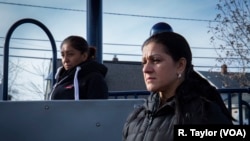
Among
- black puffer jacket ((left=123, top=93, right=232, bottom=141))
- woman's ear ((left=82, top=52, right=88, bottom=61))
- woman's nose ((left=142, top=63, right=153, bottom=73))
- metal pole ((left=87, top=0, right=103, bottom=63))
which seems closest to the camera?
black puffer jacket ((left=123, top=93, right=232, bottom=141))

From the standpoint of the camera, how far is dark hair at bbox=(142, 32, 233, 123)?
1705 millimetres

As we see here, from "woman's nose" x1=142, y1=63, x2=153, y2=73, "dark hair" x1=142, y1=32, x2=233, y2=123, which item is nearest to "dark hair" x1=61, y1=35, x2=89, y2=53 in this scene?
"dark hair" x1=142, y1=32, x2=233, y2=123

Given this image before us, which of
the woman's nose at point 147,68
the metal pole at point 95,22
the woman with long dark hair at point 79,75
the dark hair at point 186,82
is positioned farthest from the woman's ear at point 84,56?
the woman's nose at point 147,68

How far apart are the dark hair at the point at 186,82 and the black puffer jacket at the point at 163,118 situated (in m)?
0.03

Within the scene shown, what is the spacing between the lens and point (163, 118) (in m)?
1.73

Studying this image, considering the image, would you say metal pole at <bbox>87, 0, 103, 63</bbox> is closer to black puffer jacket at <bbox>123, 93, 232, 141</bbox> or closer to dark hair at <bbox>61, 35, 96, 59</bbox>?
dark hair at <bbox>61, 35, 96, 59</bbox>

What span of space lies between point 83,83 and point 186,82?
1007 millimetres

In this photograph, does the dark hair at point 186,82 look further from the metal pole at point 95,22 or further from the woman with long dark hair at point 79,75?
the metal pole at point 95,22

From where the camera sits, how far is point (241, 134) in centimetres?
165

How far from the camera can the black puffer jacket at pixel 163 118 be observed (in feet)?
5.30

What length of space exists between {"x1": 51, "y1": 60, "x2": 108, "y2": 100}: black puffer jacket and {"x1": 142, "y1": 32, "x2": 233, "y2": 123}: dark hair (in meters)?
0.77

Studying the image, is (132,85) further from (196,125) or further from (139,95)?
(196,125)

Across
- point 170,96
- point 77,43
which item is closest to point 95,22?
point 77,43

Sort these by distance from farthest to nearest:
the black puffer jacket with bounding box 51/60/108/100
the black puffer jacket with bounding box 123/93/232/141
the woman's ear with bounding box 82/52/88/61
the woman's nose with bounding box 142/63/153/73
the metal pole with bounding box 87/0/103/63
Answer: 1. the metal pole with bounding box 87/0/103/63
2. the woman's ear with bounding box 82/52/88/61
3. the black puffer jacket with bounding box 51/60/108/100
4. the woman's nose with bounding box 142/63/153/73
5. the black puffer jacket with bounding box 123/93/232/141
